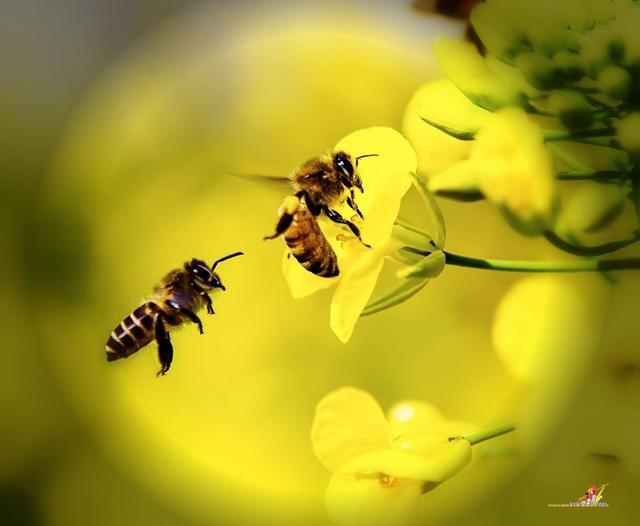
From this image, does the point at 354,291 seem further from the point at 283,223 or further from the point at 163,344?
the point at 163,344

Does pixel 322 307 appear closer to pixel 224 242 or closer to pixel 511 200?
Result: pixel 224 242

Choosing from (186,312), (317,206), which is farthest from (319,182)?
(186,312)

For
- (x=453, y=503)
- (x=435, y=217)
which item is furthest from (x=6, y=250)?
(x=435, y=217)

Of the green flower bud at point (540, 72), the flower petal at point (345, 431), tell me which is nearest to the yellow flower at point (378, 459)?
the flower petal at point (345, 431)

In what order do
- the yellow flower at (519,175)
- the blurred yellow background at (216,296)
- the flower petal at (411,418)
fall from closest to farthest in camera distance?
the yellow flower at (519,175) → the flower petal at (411,418) → the blurred yellow background at (216,296)

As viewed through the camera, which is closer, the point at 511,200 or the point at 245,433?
the point at 511,200

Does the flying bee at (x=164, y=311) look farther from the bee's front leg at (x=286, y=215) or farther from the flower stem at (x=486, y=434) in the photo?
the flower stem at (x=486, y=434)
